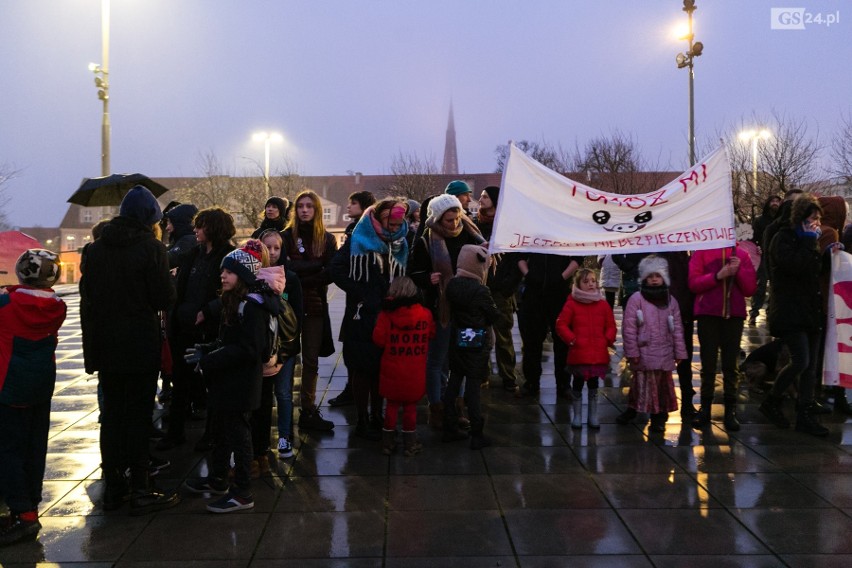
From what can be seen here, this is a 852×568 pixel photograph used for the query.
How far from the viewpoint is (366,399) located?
6031mm

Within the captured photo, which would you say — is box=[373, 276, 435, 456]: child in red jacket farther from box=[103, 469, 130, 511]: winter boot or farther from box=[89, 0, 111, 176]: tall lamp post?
box=[89, 0, 111, 176]: tall lamp post

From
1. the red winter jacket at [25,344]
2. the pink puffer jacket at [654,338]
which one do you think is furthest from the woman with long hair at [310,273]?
the pink puffer jacket at [654,338]

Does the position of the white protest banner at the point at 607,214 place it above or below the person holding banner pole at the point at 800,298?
above

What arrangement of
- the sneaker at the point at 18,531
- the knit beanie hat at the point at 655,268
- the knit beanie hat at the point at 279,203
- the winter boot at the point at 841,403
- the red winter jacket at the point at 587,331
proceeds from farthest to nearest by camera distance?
the knit beanie hat at the point at 279,203, the winter boot at the point at 841,403, the knit beanie hat at the point at 655,268, the red winter jacket at the point at 587,331, the sneaker at the point at 18,531

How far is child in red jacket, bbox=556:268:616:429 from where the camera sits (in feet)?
20.4

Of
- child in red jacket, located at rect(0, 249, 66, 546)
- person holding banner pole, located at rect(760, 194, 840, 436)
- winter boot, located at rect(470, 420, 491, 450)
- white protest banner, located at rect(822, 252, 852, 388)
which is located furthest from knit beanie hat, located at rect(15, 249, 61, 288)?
white protest banner, located at rect(822, 252, 852, 388)

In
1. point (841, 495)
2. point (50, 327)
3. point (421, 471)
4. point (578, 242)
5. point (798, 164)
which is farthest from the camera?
point (798, 164)

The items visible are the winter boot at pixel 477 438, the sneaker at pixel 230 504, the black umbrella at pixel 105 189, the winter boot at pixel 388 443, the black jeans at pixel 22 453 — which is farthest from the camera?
the black umbrella at pixel 105 189

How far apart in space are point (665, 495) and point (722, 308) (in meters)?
2.17

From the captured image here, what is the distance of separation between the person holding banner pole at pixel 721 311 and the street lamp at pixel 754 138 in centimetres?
1714

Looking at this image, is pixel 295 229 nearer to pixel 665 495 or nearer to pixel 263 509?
pixel 263 509

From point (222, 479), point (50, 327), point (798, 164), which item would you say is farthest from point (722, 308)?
point (798, 164)

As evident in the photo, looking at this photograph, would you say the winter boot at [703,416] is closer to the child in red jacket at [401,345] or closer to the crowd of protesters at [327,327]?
the crowd of protesters at [327,327]

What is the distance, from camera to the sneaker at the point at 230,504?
454 cm
